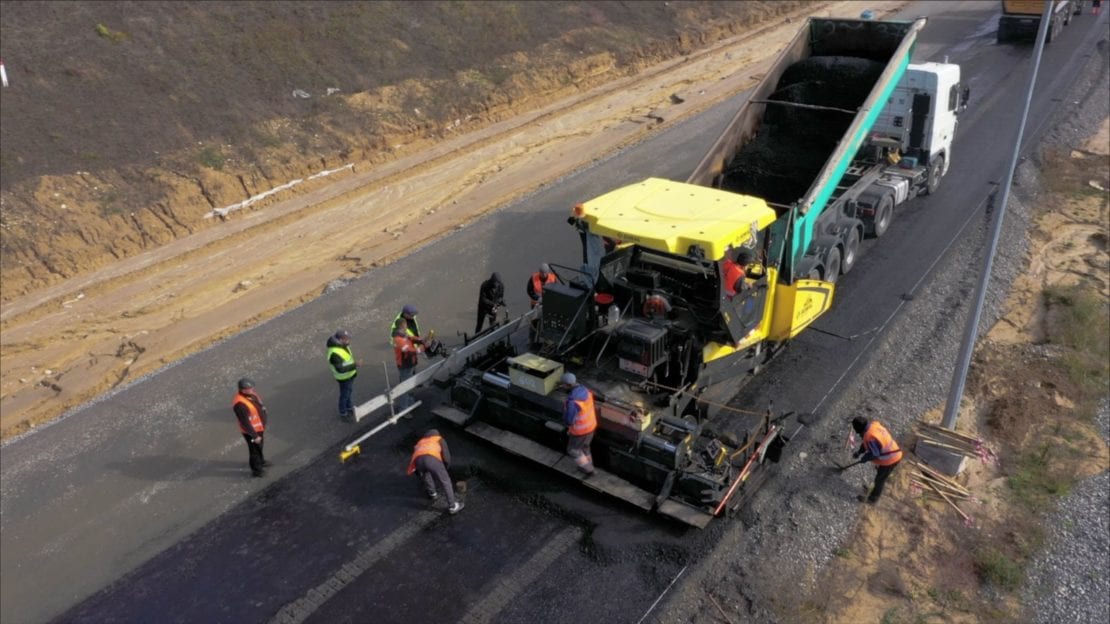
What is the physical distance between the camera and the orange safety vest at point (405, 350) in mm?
10336

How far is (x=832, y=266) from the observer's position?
12.6 metres

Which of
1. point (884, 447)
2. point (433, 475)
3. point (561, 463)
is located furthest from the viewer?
point (561, 463)

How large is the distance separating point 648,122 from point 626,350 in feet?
46.2

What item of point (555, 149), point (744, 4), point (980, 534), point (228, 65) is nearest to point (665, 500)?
point (980, 534)

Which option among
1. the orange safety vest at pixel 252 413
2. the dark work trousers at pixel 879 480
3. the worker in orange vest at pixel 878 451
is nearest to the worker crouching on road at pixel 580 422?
the worker in orange vest at pixel 878 451

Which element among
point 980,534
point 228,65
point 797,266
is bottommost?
point 980,534

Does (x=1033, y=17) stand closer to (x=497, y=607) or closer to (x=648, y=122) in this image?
(x=648, y=122)

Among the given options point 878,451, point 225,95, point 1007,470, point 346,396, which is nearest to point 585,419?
point 878,451

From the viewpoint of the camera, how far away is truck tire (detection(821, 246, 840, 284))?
40.4ft

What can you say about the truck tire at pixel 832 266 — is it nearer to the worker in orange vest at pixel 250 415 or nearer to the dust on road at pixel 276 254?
the dust on road at pixel 276 254

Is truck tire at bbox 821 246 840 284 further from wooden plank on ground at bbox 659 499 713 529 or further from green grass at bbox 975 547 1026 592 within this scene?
wooden plank on ground at bbox 659 499 713 529

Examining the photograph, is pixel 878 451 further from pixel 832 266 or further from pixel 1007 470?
pixel 832 266

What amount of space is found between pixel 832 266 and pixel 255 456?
911 cm

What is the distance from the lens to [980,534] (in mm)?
8352
